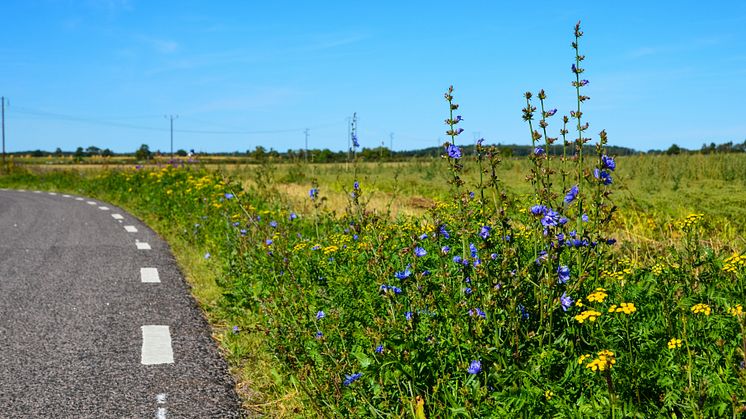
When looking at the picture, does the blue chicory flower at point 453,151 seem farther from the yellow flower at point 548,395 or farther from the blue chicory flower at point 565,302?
the yellow flower at point 548,395

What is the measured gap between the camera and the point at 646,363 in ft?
9.96

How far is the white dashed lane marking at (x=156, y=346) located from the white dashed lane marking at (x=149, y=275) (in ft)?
6.89

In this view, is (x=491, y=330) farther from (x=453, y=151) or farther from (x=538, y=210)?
(x=453, y=151)

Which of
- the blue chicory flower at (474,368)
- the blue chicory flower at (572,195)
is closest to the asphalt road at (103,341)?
the blue chicory flower at (474,368)

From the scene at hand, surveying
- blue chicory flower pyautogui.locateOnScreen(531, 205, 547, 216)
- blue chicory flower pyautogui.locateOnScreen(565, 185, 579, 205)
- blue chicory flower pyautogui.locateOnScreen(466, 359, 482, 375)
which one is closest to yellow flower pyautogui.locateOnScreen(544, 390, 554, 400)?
blue chicory flower pyautogui.locateOnScreen(466, 359, 482, 375)

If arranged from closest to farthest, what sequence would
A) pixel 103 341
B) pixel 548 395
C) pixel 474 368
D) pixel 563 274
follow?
pixel 548 395 < pixel 474 368 < pixel 563 274 < pixel 103 341

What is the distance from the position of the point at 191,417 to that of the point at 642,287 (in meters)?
2.77

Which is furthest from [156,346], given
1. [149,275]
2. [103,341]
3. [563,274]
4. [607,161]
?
[607,161]

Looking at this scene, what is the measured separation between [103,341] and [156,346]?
0.49 m

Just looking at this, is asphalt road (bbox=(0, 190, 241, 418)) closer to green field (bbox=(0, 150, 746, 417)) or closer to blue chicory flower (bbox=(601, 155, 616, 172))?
green field (bbox=(0, 150, 746, 417))

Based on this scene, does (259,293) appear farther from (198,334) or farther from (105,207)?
(105,207)

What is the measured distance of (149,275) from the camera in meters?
7.72

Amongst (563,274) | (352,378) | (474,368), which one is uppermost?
(563,274)

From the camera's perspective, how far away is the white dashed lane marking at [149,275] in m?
7.43
